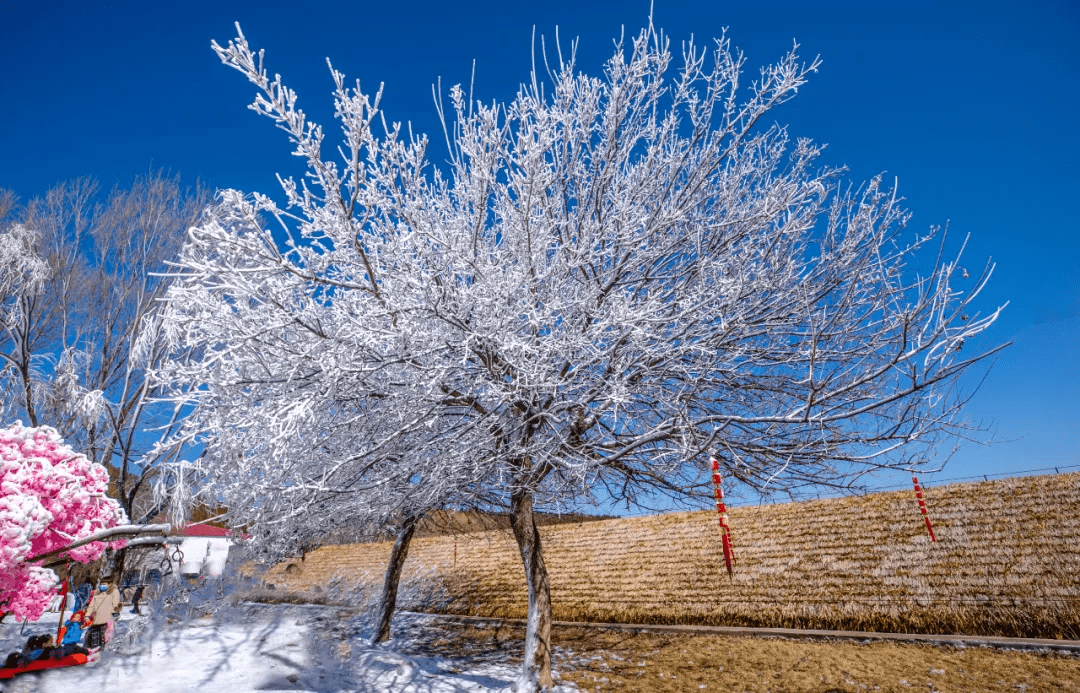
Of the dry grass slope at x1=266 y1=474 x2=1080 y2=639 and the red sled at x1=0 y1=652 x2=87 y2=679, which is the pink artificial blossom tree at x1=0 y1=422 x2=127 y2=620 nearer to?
the red sled at x1=0 y1=652 x2=87 y2=679

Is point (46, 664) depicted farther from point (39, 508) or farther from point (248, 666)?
point (39, 508)

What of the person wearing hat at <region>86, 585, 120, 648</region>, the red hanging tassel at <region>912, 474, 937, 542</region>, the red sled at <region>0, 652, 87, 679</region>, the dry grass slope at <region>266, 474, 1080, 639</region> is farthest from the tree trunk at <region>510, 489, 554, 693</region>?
the red hanging tassel at <region>912, 474, 937, 542</region>

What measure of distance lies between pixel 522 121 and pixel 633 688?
6498 millimetres

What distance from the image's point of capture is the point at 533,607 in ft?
20.2

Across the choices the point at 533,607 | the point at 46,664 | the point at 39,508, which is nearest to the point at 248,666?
the point at 46,664

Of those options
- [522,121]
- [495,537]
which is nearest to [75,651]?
[522,121]

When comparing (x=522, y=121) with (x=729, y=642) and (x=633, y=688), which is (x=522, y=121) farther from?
(x=729, y=642)

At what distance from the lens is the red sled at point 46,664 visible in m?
3.91

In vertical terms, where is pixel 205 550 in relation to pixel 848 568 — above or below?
below

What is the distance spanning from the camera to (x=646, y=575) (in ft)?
35.4

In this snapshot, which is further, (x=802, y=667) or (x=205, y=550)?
(x=205, y=550)

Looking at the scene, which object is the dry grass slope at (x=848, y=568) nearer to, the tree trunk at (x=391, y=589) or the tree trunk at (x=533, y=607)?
the tree trunk at (x=391, y=589)

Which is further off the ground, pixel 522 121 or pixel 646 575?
pixel 522 121

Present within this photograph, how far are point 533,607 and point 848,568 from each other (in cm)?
567
